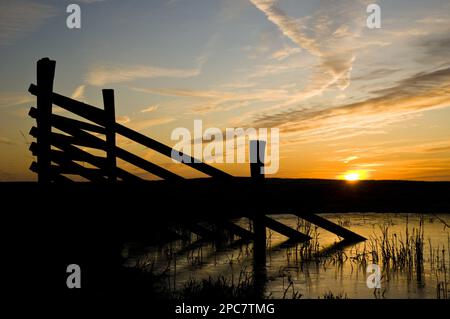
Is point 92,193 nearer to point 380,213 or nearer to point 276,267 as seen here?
point 276,267

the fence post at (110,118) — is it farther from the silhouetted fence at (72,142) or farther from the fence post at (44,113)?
the fence post at (44,113)

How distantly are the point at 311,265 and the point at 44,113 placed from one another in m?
5.82

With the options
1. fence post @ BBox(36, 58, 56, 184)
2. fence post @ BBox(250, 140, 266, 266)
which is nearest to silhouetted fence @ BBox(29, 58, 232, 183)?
fence post @ BBox(36, 58, 56, 184)

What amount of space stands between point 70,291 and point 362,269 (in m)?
5.31

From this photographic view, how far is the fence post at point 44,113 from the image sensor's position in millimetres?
9320

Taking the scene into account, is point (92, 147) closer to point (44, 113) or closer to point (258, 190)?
point (44, 113)

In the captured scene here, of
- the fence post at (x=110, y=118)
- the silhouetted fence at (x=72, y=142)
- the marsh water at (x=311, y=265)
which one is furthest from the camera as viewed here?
the fence post at (x=110, y=118)

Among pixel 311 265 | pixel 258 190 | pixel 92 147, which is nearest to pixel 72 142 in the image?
pixel 92 147

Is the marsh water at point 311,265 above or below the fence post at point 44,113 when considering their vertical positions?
below

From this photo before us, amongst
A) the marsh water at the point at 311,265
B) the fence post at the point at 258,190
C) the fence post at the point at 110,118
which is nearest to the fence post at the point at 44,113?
the fence post at the point at 110,118

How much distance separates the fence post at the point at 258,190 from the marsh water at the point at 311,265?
21cm

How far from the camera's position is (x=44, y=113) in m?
9.41

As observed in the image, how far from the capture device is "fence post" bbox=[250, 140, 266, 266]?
1058cm

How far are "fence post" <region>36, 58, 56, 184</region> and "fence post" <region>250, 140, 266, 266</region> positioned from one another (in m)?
4.23
